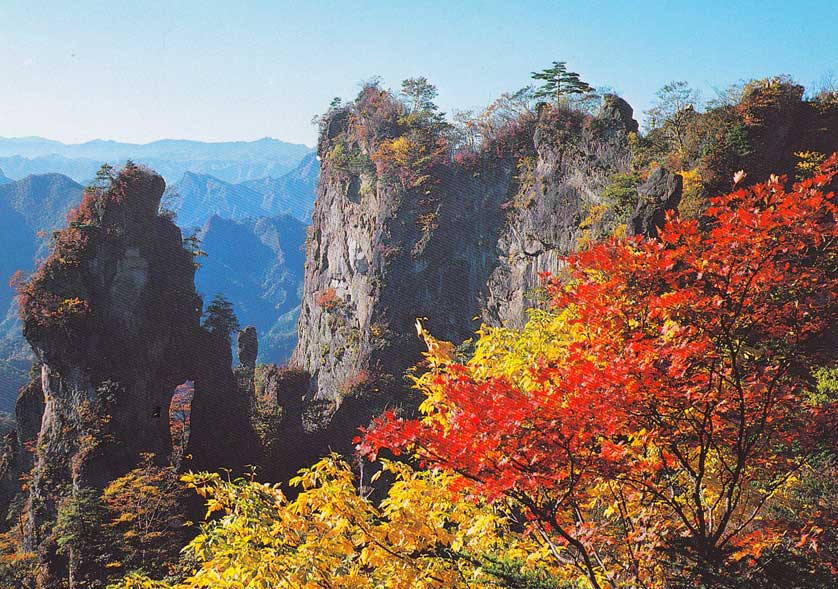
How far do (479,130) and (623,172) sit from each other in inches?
441

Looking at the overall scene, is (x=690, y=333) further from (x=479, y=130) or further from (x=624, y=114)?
(x=479, y=130)

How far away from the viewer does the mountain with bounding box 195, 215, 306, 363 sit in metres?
136

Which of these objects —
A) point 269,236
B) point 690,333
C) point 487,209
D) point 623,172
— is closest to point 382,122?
point 487,209

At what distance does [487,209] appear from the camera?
33.3m

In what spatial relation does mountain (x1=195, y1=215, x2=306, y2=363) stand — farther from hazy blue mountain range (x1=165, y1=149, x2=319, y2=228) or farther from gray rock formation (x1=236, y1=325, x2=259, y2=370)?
gray rock formation (x1=236, y1=325, x2=259, y2=370)

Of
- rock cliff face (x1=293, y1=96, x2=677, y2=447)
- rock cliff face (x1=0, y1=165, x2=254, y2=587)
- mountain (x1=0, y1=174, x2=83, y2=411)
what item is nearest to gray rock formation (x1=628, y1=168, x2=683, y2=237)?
rock cliff face (x1=293, y1=96, x2=677, y2=447)

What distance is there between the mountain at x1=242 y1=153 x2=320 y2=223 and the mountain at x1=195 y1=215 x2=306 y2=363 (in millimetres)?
32181

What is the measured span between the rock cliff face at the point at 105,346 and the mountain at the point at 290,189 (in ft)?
512

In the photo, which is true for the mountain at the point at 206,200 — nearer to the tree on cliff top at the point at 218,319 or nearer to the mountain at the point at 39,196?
the mountain at the point at 39,196

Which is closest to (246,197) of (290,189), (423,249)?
(290,189)

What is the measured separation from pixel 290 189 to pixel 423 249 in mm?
167269

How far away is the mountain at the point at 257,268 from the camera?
136 m

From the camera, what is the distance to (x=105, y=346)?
26312 millimetres

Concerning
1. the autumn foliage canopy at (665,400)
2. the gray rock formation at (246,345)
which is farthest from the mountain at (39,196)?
the autumn foliage canopy at (665,400)
